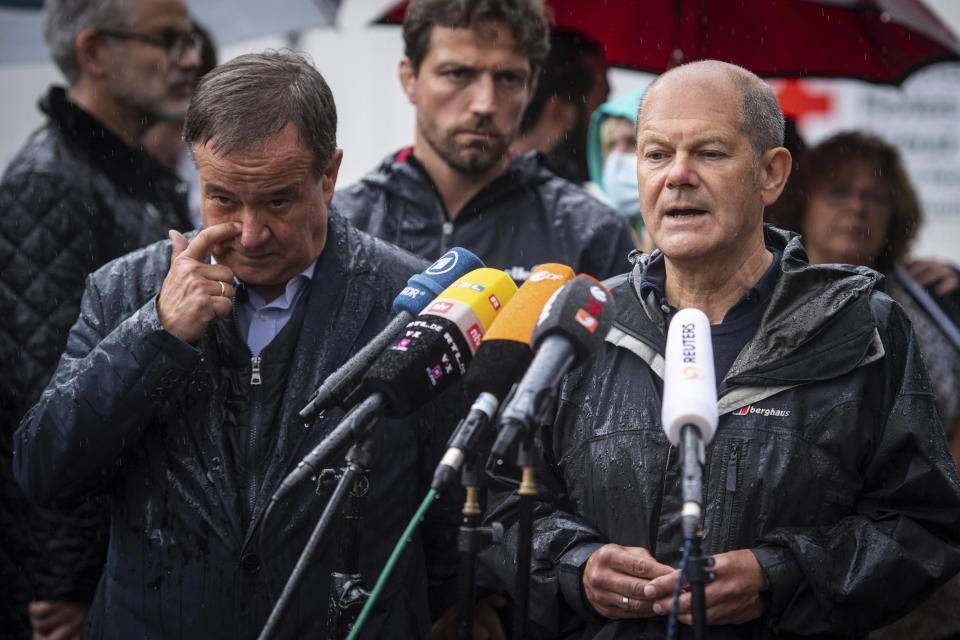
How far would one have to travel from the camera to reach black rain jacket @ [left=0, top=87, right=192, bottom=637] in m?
3.43

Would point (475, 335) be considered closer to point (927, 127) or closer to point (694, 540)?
point (694, 540)

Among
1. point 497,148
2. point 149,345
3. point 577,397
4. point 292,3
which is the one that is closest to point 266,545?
point 149,345

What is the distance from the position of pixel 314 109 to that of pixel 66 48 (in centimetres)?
197

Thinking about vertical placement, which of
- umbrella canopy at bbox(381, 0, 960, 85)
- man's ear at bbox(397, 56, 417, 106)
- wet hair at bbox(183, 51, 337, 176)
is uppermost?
umbrella canopy at bbox(381, 0, 960, 85)

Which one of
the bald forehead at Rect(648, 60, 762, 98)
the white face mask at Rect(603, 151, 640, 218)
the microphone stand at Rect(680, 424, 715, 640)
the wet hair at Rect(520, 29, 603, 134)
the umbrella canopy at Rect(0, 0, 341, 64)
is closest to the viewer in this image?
the microphone stand at Rect(680, 424, 715, 640)

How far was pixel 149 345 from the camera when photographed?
2.66m

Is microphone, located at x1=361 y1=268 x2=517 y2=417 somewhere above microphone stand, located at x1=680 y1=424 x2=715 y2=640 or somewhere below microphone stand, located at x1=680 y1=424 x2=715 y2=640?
above

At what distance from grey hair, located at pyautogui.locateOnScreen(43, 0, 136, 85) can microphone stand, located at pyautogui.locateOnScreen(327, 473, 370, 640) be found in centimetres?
291

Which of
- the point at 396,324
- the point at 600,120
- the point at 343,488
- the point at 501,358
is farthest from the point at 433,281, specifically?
the point at 600,120

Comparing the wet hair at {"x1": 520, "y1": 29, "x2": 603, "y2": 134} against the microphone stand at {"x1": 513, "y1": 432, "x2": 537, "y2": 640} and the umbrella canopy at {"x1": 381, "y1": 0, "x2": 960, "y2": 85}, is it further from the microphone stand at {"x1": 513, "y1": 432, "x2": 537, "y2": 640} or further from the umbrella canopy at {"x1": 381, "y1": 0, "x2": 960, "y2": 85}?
the microphone stand at {"x1": 513, "y1": 432, "x2": 537, "y2": 640}

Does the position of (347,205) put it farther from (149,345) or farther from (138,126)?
(149,345)

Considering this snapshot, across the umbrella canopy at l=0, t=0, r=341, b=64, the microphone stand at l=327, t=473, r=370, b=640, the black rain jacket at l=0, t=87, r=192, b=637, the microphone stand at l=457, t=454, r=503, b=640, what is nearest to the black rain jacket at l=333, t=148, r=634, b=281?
the black rain jacket at l=0, t=87, r=192, b=637

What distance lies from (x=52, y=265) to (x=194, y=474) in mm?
1234

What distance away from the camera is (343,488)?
2090 mm
